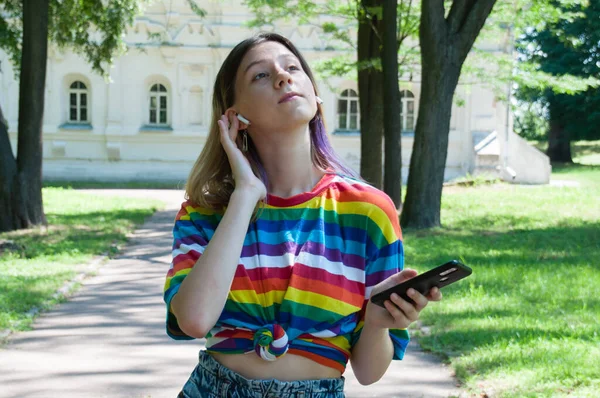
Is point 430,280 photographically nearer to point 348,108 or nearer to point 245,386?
point 245,386

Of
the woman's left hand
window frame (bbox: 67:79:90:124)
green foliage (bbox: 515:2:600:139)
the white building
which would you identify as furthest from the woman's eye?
green foliage (bbox: 515:2:600:139)

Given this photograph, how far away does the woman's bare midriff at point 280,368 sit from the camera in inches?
102

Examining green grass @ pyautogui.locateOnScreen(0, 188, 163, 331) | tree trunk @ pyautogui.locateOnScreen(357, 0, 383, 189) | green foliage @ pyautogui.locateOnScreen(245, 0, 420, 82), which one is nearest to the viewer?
green grass @ pyautogui.locateOnScreen(0, 188, 163, 331)

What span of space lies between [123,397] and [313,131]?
12.3 ft

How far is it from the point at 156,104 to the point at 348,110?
7.57 metres

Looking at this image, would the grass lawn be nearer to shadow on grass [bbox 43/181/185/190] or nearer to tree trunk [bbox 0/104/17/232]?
tree trunk [bbox 0/104/17/232]

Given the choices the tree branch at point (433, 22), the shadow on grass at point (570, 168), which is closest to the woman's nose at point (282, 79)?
the tree branch at point (433, 22)

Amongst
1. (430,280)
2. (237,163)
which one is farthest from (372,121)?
(430,280)

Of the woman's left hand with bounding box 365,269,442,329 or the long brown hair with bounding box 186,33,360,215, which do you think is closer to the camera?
the woman's left hand with bounding box 365,269,442,329

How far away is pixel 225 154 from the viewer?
9.96 feet

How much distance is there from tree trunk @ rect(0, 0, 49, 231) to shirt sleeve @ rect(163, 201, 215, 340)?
47.5 ft

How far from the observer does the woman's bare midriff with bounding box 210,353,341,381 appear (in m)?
2.58

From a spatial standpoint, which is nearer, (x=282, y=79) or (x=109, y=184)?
(x=282, y=79)

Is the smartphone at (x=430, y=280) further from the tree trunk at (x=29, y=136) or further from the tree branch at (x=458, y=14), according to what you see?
the tree trunk at (x=29, y=136)
